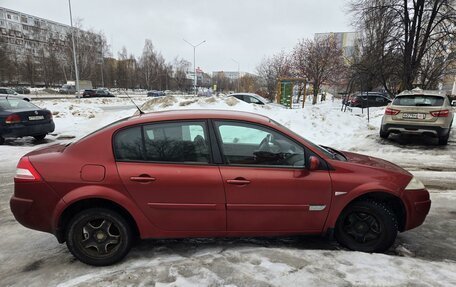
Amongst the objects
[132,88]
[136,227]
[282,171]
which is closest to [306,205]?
[282,171]

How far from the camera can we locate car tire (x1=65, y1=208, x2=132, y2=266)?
310cm

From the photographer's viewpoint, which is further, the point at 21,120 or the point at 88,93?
the point at 88,93

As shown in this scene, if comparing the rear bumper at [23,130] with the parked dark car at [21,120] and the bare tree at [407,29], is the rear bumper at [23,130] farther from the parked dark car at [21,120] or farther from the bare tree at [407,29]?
the bare tree at [407,29]

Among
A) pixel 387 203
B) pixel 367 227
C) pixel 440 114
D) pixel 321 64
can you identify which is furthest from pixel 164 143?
pixel 321 64

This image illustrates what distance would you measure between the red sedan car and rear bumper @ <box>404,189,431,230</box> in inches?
1.9

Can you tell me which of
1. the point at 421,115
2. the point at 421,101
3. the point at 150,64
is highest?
the point at 150,64

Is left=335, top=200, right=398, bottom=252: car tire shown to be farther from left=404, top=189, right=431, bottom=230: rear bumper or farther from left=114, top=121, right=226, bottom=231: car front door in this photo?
left=114, top=121, right=226, bottom=231: car front door

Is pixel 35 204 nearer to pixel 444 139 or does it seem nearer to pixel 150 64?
pixel 444 139

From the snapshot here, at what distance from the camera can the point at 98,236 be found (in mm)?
3152

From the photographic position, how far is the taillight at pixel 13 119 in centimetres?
959

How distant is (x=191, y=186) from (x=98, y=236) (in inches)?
41.7

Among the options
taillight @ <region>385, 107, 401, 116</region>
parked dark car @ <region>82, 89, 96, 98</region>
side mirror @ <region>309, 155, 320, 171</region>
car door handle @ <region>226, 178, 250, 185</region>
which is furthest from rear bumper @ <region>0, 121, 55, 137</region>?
parked dark car @ <region>82, 89, 96, 98</region>

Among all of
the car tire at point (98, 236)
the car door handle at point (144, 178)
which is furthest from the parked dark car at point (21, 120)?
the car door handle at point (144, 178)

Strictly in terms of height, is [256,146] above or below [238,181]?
above
